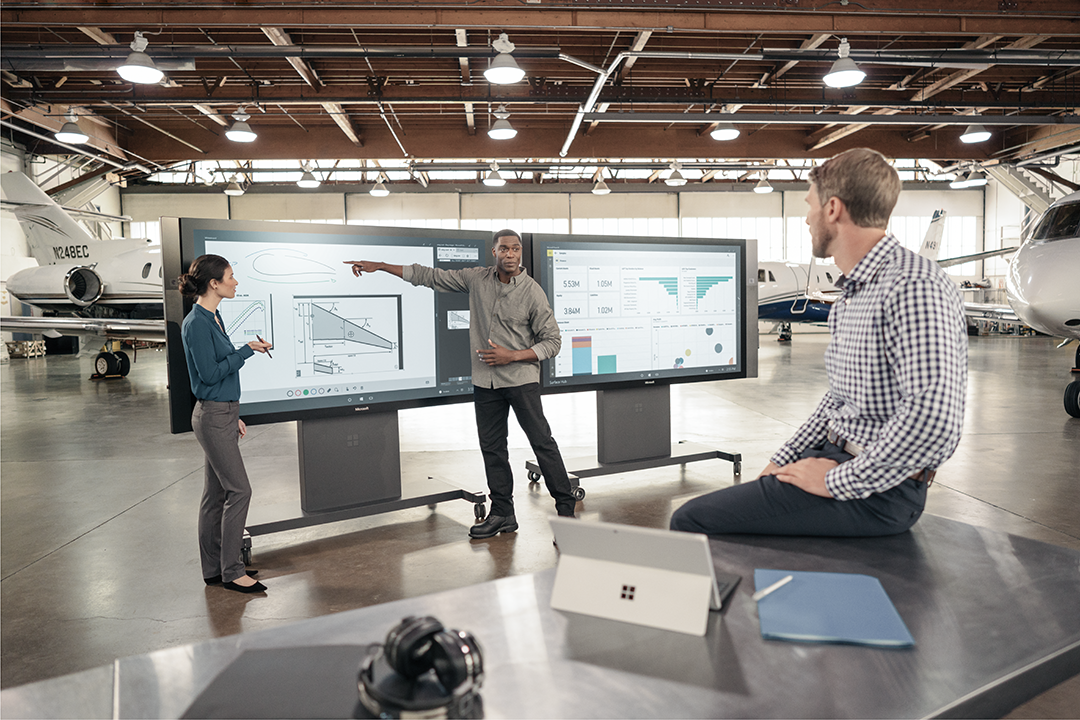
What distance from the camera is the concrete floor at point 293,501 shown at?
10.9ft

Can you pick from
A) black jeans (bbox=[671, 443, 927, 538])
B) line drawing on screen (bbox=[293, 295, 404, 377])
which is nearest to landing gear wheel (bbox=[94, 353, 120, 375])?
line drawing on screen (bbox=[293, 295, 404, 377])

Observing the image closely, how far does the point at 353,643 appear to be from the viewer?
3.85ft

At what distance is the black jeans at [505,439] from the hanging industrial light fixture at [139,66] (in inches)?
269

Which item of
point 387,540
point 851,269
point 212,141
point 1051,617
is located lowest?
point 387,540

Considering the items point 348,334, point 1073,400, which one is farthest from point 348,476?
point 1073,400

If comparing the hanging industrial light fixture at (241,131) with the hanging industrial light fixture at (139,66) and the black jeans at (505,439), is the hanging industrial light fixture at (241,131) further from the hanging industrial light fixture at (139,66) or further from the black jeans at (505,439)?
the black jeans at (505,439)

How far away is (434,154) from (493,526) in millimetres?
13058

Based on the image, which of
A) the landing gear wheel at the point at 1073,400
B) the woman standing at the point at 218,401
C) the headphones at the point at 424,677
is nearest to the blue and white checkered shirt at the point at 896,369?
the headphones at the point at 424,677

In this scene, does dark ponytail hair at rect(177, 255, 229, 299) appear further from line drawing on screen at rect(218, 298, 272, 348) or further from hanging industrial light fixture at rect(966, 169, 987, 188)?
hanging industrial light fixture at rect(966, 169, 987, 188)

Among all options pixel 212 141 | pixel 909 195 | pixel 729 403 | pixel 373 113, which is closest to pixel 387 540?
pixel 729 403

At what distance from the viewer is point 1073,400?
809 cm

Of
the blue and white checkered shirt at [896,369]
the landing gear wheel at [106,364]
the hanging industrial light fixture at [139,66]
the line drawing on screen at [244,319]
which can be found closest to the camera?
the blue and white checkered shirt at [896,369]

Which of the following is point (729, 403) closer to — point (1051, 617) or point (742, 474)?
point (742, 474)

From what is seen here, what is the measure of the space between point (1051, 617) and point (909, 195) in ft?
99.1
